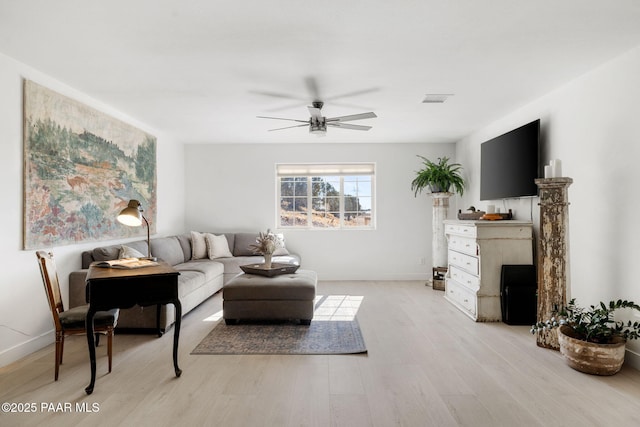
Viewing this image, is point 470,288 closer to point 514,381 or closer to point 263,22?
point 514,381

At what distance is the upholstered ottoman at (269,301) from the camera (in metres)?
3.96

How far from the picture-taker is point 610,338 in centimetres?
287

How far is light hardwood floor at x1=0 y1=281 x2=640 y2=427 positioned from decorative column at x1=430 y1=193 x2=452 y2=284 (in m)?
2.40

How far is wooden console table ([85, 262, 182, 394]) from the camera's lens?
2484 millimetres

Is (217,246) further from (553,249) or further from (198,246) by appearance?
(553,249)

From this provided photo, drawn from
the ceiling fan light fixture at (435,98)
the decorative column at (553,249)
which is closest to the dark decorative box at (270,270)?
the ceiling fan light fixture at (435,98)

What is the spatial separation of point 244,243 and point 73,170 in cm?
298

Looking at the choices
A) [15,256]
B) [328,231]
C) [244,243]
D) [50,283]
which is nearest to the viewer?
[50,283]

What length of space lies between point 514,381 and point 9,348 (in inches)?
153

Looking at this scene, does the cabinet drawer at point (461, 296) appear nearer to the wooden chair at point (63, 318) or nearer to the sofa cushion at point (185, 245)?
the wooden chair at point (63, 318)

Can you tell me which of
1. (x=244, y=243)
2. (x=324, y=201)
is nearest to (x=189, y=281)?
(x=244, y=243)

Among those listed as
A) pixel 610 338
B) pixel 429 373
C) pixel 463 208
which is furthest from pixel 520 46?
pixel 463 208

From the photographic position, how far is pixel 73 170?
3787 millimetres

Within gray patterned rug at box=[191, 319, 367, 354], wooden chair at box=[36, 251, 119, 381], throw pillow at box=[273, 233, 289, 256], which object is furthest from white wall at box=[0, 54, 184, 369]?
throw pillow at box=[273, 233, 289, 256]
